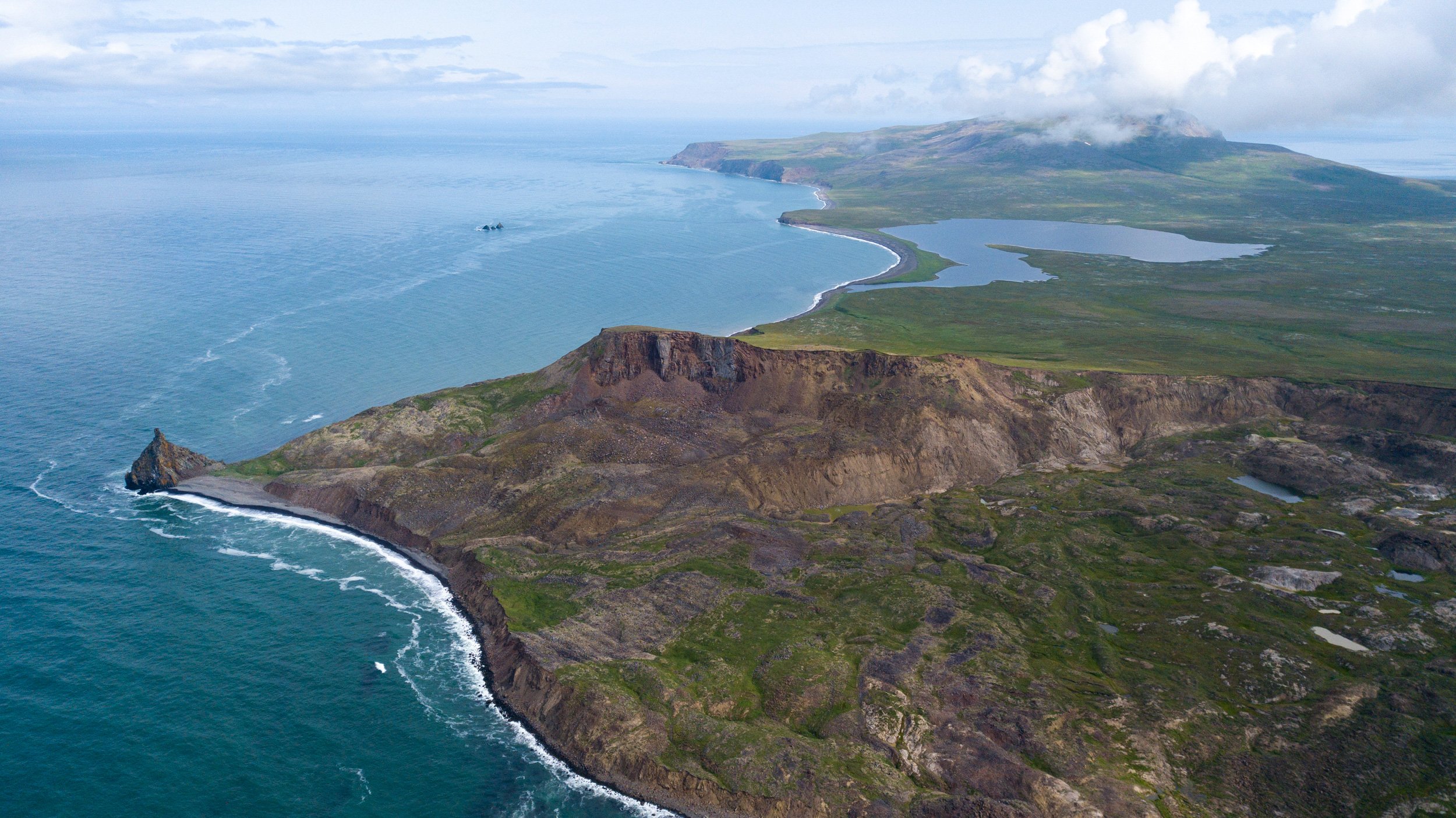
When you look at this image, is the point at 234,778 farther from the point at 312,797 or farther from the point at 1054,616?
the point at 1054,616

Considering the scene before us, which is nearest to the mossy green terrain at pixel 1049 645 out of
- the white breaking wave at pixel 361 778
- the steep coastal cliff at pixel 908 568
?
the steep coastal cliff at pixel 908 568

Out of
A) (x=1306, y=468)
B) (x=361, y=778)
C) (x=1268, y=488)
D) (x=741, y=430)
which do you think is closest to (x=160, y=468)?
(x=361, y=778)

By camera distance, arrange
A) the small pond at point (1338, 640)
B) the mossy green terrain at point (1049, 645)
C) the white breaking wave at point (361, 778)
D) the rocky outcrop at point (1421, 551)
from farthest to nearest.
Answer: the rocky outcrop at point (1421, 551) < the small pond at point (1338, 640) < the mossy green terrain at point (1049, 645) < the white breaking wave at point (361, 778)

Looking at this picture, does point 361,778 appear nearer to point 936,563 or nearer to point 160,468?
point 936,563

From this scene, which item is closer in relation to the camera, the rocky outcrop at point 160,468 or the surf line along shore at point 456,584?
the surf line along shore at point 456,584

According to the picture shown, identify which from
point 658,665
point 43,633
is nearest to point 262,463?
point 43,633

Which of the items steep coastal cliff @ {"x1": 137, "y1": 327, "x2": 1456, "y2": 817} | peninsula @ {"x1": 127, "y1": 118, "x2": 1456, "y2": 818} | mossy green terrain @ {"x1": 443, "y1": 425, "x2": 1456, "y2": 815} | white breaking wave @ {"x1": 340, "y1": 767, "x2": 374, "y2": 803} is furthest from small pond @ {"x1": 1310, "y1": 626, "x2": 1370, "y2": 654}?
white breaking wave @ {"x1": 340, "y1": 767, "x2": 374, "y2": 803}

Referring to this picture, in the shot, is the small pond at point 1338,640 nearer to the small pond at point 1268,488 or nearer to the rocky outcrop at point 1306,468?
the small pond at point 1268,488
